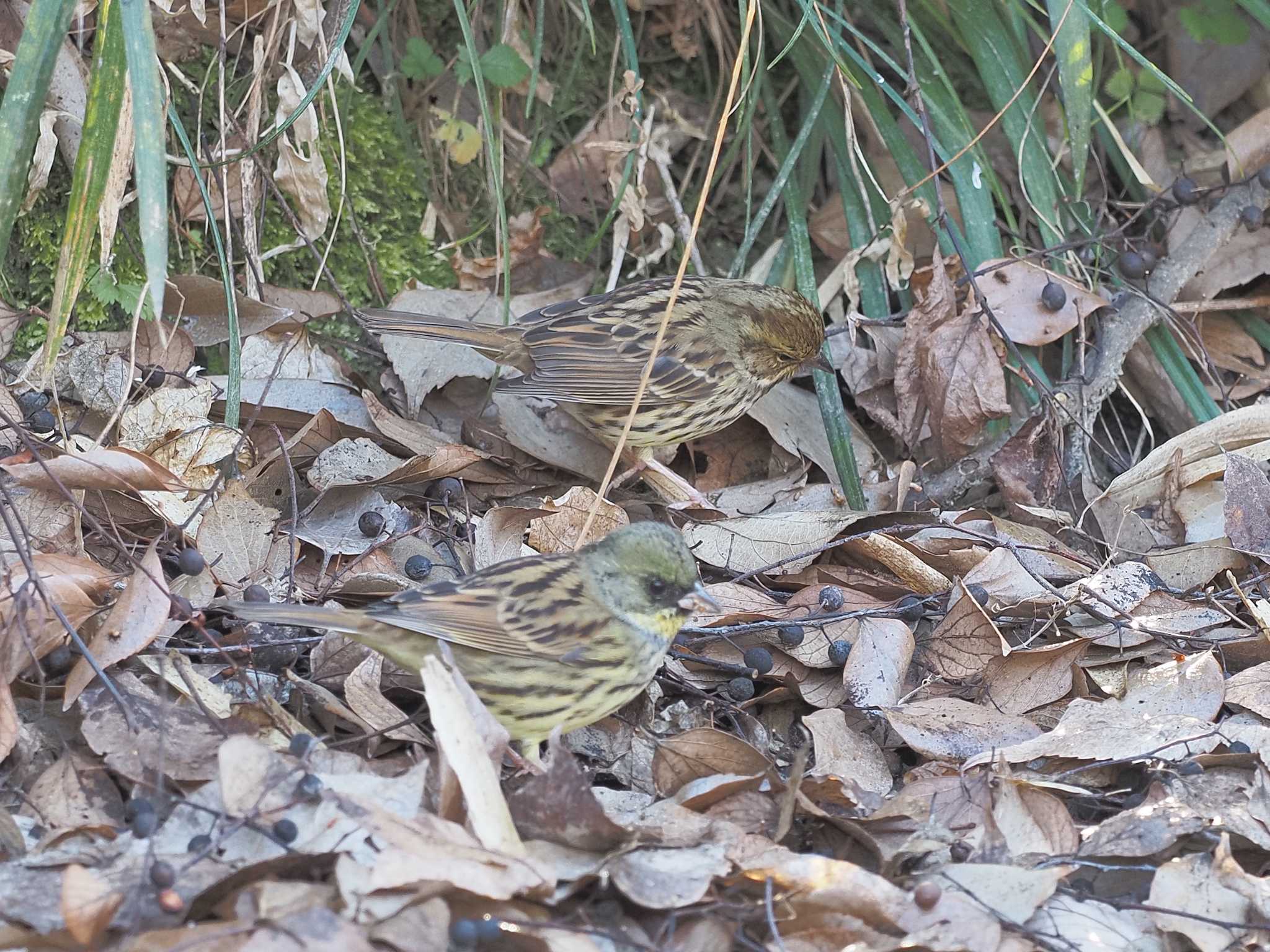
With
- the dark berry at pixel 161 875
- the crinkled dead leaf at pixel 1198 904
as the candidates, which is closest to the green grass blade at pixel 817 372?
the crinkled dead leaf at pixel 1198 904

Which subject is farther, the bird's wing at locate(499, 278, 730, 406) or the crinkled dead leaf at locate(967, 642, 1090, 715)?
the bird's wing at locate(499, 278, 730, 406)

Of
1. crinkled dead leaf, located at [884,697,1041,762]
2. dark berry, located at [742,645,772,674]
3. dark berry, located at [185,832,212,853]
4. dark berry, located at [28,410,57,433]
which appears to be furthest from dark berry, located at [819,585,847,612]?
dark berry, located at [28,410,57,433]

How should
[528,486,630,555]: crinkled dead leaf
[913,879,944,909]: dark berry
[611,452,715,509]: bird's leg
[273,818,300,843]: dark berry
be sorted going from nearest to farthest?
[273,818,300,843]: dark berry → [913,879,944,909]: dark berry → [528,486,630,555]: crinkled dead leaf → [611,452,715,509]: bird's leg

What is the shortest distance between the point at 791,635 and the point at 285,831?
1.66 metres

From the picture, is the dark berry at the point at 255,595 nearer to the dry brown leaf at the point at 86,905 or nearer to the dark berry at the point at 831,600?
the dry brown leaf at the point at 86,905

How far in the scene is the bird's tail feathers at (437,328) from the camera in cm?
484

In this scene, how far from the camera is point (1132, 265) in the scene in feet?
17.6

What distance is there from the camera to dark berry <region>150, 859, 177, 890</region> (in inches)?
105

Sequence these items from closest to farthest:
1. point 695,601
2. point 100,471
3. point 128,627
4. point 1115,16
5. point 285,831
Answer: point 285,831, point 128,627, point 695,601, point 100,471, point 1115,16

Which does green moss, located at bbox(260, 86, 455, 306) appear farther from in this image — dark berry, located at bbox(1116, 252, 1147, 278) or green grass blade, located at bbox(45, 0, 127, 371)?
dark berry, located at bbox(1116, 252, 1147, 278)

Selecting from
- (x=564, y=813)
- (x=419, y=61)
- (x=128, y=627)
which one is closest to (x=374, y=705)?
(x=128, y=627)

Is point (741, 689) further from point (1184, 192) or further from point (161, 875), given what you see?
point (1184, 192)

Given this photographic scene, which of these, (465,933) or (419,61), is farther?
(419,61)

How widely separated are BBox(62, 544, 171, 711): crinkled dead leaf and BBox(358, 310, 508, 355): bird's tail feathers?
156 cm
